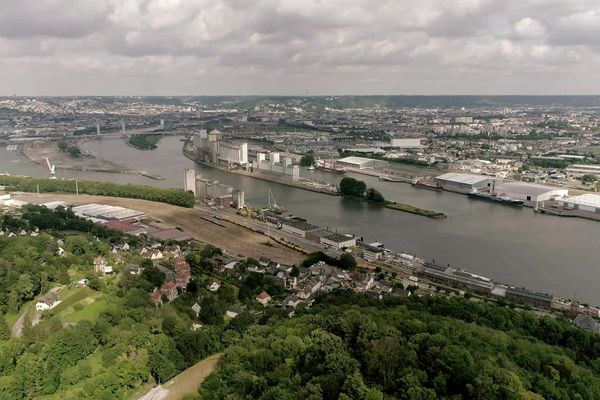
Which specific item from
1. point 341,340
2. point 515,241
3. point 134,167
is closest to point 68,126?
point 134,167

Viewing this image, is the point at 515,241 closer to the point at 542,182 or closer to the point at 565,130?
the point at 542,182

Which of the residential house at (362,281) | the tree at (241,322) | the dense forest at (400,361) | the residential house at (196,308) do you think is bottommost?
the residential house at (362,281)

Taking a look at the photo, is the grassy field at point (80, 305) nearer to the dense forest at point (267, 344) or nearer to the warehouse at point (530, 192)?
the dense forest at point (267, 344)

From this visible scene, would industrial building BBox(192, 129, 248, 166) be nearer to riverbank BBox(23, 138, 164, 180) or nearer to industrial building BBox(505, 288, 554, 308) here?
riverbank BBox(23, 138, 164, 180)

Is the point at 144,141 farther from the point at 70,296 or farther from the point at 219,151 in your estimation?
the point at 70,296

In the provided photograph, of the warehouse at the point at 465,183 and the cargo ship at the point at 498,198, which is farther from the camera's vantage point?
the warehouse at the point at 465,183

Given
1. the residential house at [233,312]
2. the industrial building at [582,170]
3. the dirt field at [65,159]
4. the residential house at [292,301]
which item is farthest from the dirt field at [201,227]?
the industrial building at [582,170]

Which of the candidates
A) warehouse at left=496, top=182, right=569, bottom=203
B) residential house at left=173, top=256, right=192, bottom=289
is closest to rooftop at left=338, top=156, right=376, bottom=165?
warehouse at left=496, top=182, right=569, bottom=203
